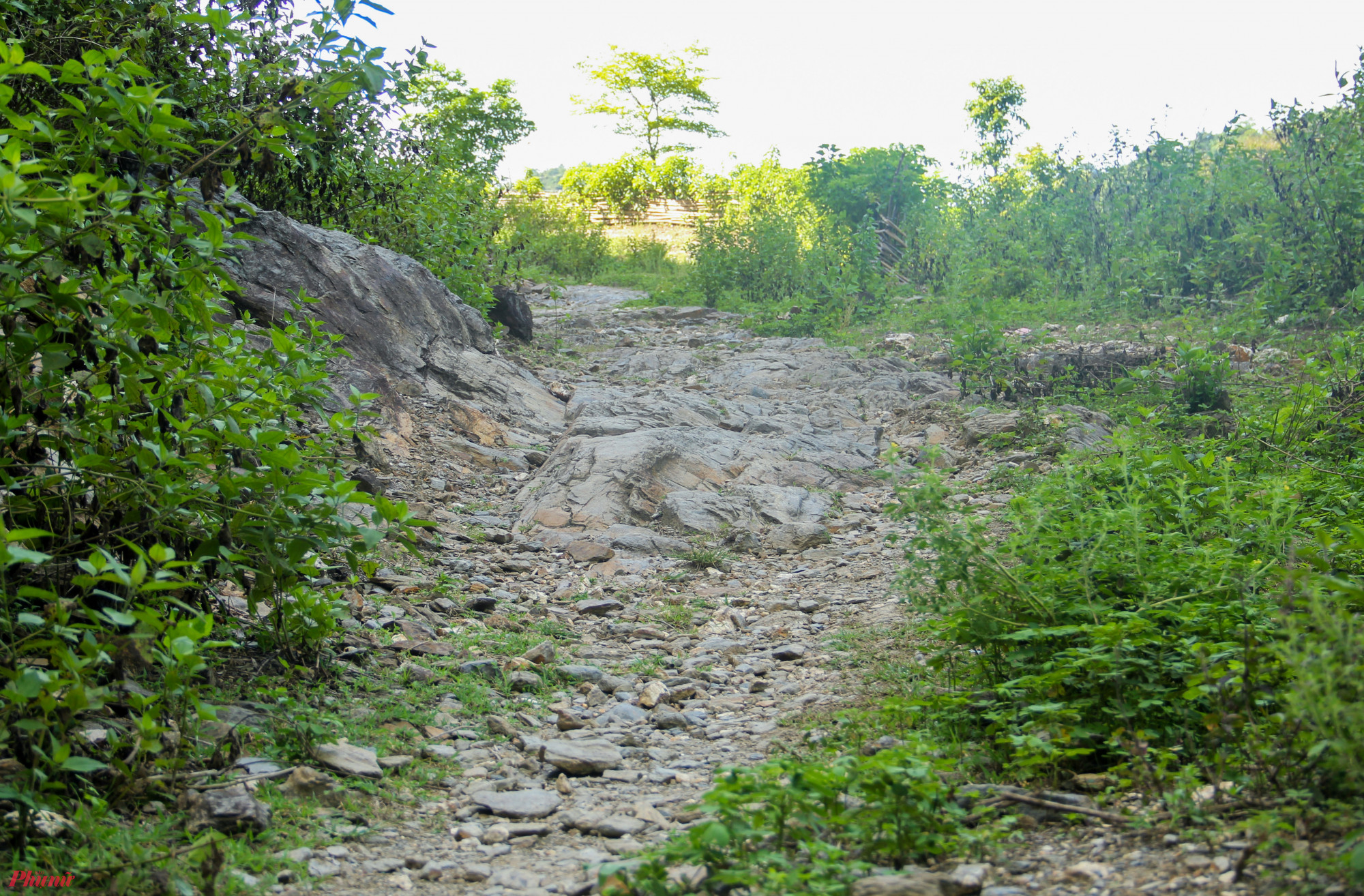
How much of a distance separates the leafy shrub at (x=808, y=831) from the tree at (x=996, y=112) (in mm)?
15998

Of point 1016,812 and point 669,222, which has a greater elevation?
point 669,222

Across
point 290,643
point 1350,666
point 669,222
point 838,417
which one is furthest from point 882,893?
point 669,222

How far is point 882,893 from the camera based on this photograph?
166cm

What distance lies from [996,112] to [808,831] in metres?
16.9

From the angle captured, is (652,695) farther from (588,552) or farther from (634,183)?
(634,183)

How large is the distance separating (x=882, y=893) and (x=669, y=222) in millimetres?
19884

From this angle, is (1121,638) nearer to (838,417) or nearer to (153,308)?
(153,308)

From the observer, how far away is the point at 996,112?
16.3m

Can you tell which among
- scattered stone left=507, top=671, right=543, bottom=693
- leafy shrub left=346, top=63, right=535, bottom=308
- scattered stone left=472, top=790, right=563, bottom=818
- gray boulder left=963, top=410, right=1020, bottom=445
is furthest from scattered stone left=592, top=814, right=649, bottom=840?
leafy shrub left=346, top=63, right=535, bottom=308

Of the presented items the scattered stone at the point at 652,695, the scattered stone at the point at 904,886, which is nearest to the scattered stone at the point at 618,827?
the scattered stone at the point at 904,886

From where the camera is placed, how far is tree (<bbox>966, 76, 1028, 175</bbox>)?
1608cm

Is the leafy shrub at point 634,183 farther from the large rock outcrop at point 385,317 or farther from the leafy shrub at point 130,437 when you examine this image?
the leafy shrub at point 130,437

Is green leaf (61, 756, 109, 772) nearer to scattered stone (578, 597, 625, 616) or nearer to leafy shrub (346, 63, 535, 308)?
scattered stone (578, 597, 625, 616)

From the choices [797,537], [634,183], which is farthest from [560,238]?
[797,537]
